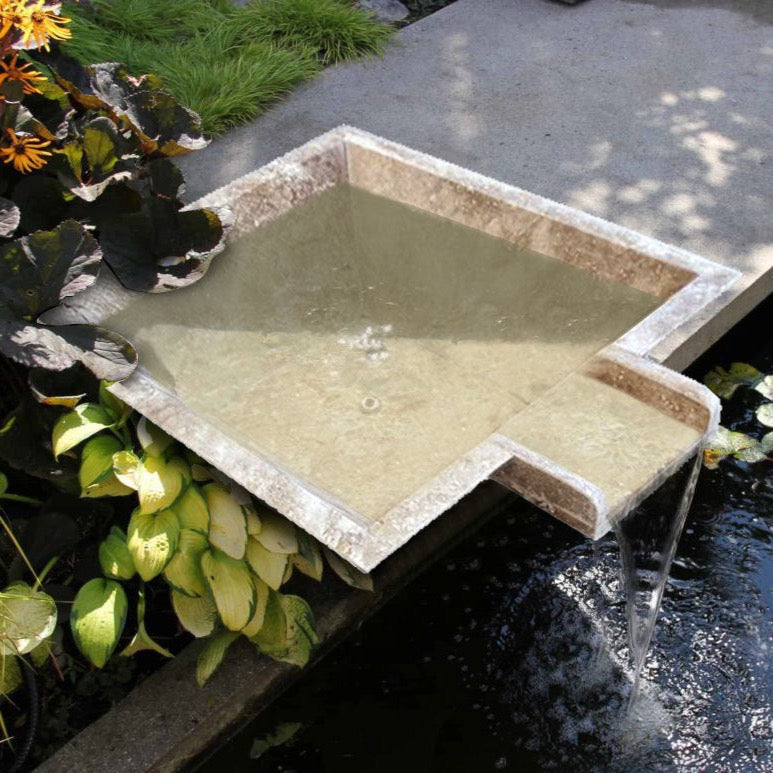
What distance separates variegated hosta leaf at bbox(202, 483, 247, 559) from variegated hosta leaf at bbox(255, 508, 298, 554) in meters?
0.06

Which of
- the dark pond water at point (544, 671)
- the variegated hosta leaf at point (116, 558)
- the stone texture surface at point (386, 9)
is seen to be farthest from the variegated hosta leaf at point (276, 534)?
the stone texture surface at point (386, 9)

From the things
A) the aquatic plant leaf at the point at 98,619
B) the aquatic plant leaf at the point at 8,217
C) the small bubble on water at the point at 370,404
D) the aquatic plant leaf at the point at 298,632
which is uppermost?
the aquatic plant leaf at the point at 8,217

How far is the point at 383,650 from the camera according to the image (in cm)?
304

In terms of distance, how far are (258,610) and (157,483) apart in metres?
0.44

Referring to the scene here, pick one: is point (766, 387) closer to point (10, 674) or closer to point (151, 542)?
point (151, 542)

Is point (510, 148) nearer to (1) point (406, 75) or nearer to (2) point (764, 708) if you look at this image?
(1) point (406, 75)

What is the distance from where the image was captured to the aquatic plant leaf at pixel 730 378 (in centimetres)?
379

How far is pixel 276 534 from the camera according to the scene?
8.50 ft

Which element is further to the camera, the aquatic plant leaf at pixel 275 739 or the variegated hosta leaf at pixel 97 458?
the aquatic plant leaf at pixel 275 739

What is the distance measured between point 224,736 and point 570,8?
15.8 feet

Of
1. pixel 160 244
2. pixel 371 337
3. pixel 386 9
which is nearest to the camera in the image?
pixel 371 337

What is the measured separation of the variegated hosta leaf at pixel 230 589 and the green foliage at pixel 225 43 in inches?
110

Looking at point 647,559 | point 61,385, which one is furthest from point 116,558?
point 647,559

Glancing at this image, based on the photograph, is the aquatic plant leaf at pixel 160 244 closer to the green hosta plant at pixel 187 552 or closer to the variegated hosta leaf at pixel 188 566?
the green hosta plant at pixel 187 552
